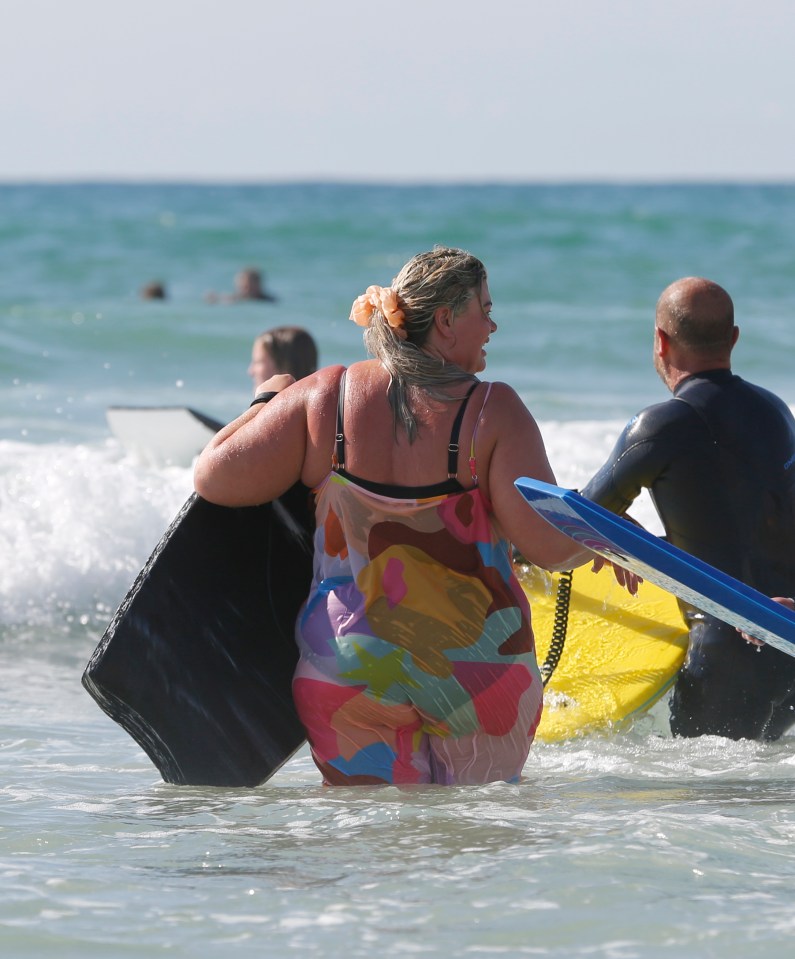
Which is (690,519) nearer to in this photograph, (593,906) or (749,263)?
(593,906)

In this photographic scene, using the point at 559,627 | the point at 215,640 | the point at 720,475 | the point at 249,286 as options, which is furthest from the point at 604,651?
the point at 249,286

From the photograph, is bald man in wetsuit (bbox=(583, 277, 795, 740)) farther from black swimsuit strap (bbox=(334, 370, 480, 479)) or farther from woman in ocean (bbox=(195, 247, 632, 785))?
black swimsuit strap (bbox=(334, 370, 480, 479))

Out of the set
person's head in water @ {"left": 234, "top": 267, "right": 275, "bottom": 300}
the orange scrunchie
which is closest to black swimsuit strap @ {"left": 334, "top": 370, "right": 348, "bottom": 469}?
the orange scrunchie

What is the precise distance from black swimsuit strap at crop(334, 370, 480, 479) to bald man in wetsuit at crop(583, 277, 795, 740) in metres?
0.84

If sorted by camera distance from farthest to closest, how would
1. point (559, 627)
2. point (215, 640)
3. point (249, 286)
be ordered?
point (249, 286)
point (559, 627)
point (215, 640)

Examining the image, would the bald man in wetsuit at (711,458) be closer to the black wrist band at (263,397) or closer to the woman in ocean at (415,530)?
the woman in ocean at (415,530)

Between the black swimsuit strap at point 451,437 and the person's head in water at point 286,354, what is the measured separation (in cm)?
228

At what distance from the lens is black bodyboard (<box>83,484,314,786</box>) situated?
11.2 ft

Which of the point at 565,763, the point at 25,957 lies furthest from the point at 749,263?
the point at 25,957

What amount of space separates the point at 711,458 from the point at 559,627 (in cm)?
79

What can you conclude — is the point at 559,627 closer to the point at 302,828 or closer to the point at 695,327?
the point at 695,327

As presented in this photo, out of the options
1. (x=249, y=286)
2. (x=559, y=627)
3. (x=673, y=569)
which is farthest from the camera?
(x=249, y=286)

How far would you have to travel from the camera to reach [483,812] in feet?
10.7

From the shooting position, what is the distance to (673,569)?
3158 mm
